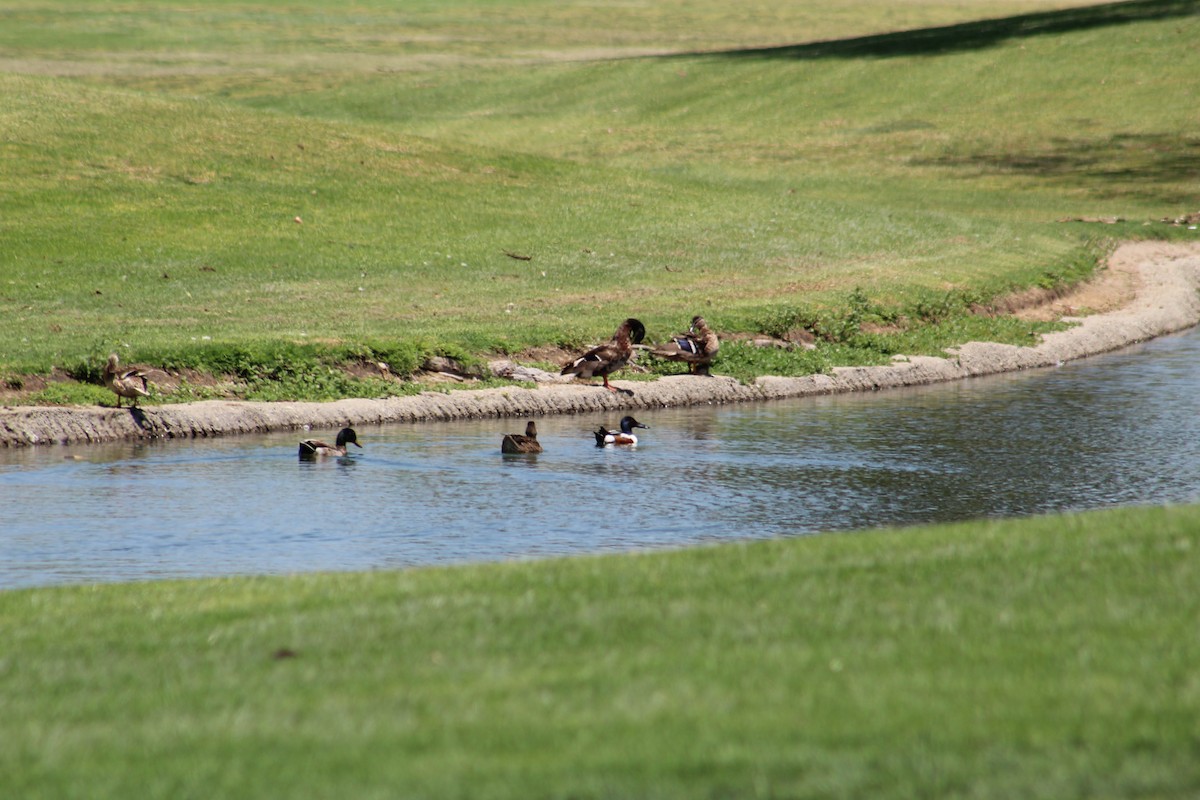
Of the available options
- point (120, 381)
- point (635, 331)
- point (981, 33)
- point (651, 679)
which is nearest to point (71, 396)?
point (120, 381)

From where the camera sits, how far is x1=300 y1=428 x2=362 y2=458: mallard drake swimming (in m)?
16.8

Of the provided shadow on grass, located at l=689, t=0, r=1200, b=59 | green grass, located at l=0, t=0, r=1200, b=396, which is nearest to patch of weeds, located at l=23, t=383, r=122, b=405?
green grass, located at l=0, t=0, r=1200, b=396

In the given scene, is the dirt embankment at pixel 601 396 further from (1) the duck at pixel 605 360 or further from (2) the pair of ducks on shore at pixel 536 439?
(2) the pair of ducks on shore at pixel 536 439

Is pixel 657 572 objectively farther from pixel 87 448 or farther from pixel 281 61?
pixel 281 61

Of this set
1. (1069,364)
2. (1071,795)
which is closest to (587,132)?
(1069,364)

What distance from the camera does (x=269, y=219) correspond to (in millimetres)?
32969

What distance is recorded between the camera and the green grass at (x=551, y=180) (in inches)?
1032

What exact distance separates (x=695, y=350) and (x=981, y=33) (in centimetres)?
4575

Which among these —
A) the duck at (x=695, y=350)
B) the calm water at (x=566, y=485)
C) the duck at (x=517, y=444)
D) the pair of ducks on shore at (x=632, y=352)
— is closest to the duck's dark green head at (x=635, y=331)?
the pair of ducks on shore at (x=632, y=352)

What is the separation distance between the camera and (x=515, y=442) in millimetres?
17188

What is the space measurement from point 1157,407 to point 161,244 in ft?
60.5

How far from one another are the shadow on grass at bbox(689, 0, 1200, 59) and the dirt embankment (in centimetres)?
3291

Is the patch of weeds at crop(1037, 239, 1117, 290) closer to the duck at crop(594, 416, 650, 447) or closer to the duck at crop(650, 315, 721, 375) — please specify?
the duck at crop(650, 315, 721, 375)

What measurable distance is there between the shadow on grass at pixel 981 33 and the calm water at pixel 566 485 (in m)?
A: 43.7
